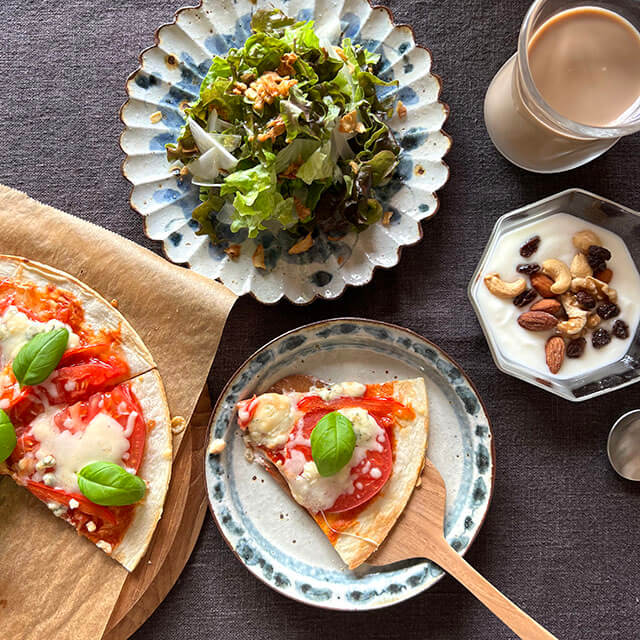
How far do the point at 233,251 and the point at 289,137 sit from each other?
0.58 metres

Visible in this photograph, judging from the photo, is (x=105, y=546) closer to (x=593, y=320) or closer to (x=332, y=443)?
(x=332, y=443)

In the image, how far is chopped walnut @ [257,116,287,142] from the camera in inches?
99.2

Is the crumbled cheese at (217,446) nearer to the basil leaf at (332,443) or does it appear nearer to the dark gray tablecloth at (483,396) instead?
the dark gray tablecloth at (483,396)

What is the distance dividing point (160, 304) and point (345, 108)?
1.24 metres

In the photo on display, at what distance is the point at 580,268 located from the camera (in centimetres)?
288

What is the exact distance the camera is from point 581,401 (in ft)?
9.62

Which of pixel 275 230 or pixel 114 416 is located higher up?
pixel 275 230

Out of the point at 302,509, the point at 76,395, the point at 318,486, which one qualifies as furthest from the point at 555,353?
the point at 76,395

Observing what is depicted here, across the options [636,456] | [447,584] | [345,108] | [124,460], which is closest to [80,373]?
[124,460]

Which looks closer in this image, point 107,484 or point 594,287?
point 107,484

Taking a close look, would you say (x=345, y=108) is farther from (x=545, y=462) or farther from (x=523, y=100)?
(x=545, y=462)

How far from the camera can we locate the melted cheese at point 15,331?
2842 millimetres

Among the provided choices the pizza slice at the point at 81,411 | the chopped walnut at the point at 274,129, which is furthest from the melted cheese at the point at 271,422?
the chopped walnut at the point at 274,129

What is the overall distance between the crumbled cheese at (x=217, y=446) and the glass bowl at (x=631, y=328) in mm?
1293
